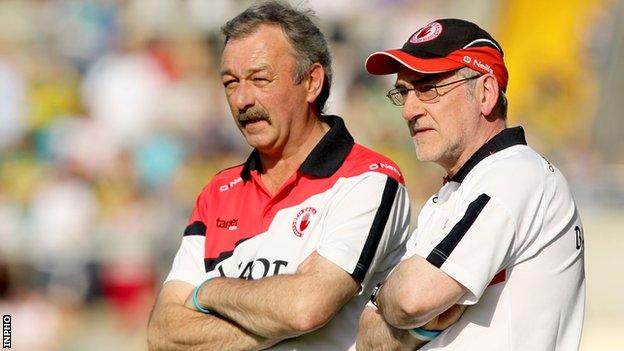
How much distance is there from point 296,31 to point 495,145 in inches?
41.5

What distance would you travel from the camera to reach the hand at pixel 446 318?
3023 mm

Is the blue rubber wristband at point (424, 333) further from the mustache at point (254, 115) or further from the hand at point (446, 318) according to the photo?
the mustache at point (254, 115)

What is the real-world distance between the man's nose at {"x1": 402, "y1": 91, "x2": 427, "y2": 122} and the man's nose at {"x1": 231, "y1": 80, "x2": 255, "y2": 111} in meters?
0.73

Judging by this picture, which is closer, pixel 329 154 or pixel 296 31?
pixel 329 154

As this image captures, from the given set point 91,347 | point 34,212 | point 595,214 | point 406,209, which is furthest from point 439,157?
point 34,212

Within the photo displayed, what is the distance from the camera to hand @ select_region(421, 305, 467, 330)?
3023 mm

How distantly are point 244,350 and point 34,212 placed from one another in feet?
17.9

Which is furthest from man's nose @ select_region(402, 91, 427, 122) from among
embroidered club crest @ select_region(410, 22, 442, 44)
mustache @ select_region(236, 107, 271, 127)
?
mustache @ select_region(236, 107, 271, 127)

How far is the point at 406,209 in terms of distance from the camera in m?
3.78

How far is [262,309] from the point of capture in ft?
11.4

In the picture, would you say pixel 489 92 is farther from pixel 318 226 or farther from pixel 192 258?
pixel 192 258

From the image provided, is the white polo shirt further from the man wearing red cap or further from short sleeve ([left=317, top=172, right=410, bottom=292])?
short sleeve ([left=317, top=172, right=410, bottom=292])

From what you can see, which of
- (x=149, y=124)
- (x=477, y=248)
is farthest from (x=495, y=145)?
(x=149, y=124)

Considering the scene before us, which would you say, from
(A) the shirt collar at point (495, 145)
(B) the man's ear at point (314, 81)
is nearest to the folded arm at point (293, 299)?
(A) the shirt collar at point (495, 145)
